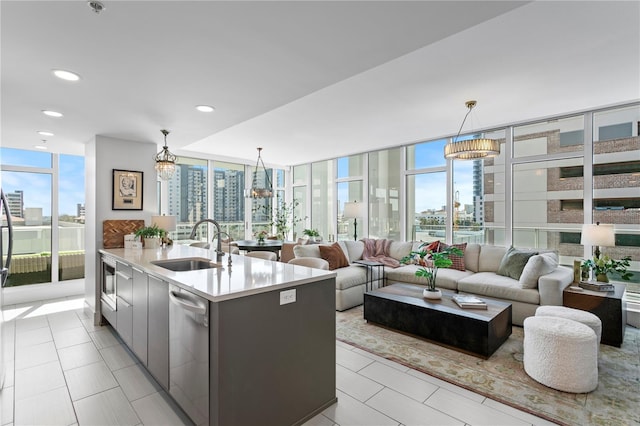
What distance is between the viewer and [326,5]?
1.56m

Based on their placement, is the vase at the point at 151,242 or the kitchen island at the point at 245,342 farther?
the vase at the point at 151,242

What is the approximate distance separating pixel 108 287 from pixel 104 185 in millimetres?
1365

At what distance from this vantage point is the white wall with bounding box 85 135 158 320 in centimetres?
400

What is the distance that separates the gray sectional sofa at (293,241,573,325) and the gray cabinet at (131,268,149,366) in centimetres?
239

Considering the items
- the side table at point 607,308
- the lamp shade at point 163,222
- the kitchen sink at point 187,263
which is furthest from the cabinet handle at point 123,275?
the side table at point 607,308

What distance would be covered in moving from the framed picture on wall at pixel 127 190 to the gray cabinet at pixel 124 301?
4.22 ft

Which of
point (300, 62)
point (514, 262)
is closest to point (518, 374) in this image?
point (514, 262)

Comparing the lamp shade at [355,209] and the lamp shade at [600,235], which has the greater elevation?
the lamp shade at [355,209]

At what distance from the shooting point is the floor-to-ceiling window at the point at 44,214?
5.06 meters

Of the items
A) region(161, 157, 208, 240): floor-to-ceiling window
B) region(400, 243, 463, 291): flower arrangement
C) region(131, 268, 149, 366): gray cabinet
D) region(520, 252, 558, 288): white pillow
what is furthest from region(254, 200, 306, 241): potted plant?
region(520, 252, 558, 288): white pillow

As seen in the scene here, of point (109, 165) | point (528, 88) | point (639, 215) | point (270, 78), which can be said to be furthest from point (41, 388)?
point (639, 215)

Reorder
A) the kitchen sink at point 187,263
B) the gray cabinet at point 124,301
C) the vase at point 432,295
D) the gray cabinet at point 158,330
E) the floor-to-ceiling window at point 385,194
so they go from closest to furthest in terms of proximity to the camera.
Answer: the gray cabinet at point 158,330 < the gray cabinet at point 124,301 < the kitchen sink at point 187,263 < the vase at point 432,295 < the floor-to-ceiling window at point 385,194

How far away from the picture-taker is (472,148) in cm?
356

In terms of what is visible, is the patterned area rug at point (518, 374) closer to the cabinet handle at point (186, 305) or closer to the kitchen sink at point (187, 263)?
the kitchen sink at point (187, 263)
